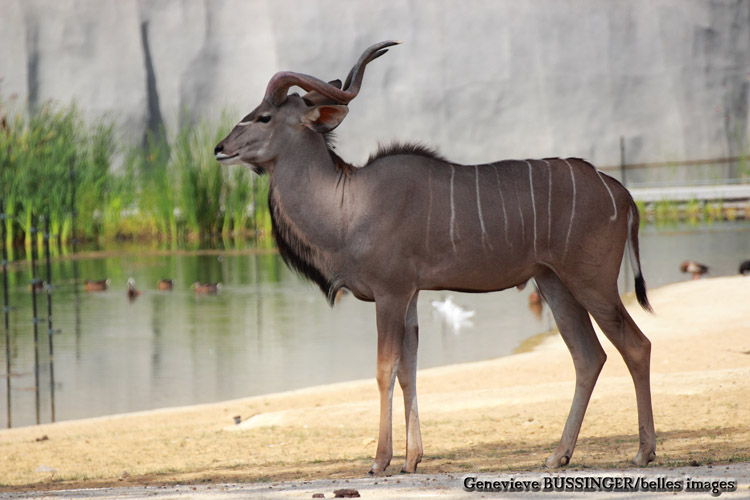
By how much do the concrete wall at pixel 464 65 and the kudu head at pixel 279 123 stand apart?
2515 cm

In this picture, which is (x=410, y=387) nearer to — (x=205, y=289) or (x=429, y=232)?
(x=429, y=232)

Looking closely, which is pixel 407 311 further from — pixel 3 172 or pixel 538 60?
pixel 538 60

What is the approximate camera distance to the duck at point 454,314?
12438mm

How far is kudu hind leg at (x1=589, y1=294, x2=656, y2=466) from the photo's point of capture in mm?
4797

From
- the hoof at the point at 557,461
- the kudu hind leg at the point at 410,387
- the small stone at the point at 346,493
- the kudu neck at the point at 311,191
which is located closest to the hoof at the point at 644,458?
the hoof at the point at 557,461

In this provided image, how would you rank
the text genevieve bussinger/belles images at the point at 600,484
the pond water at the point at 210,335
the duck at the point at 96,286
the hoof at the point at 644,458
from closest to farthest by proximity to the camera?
the text genevieve bussinger/belles images at the point at 600,484 → the hoof at the point at 644,458 → the pond water at the point at 210,335 → the duck at the point at 96,286

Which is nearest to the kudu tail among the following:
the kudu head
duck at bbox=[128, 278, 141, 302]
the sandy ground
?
the sandy ground

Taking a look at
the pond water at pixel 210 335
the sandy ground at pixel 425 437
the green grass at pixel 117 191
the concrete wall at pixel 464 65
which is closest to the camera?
the sandy ground at pixel 425 437

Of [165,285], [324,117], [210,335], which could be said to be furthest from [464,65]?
[324,117]

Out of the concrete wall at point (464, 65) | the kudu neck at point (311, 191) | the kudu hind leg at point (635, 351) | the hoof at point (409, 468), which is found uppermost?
the concrete wall at point (464, 65)

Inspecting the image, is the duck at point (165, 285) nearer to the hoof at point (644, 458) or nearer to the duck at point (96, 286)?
the duck at point (96, 286)

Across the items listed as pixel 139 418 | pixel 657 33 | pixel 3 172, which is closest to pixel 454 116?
pixel 657 33

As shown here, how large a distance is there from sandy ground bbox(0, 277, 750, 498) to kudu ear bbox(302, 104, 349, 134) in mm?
1657

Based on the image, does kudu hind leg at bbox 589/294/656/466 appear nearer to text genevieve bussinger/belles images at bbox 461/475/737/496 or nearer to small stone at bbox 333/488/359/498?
text genevieve bussinger/belles images at bbox 461/475/737/496
